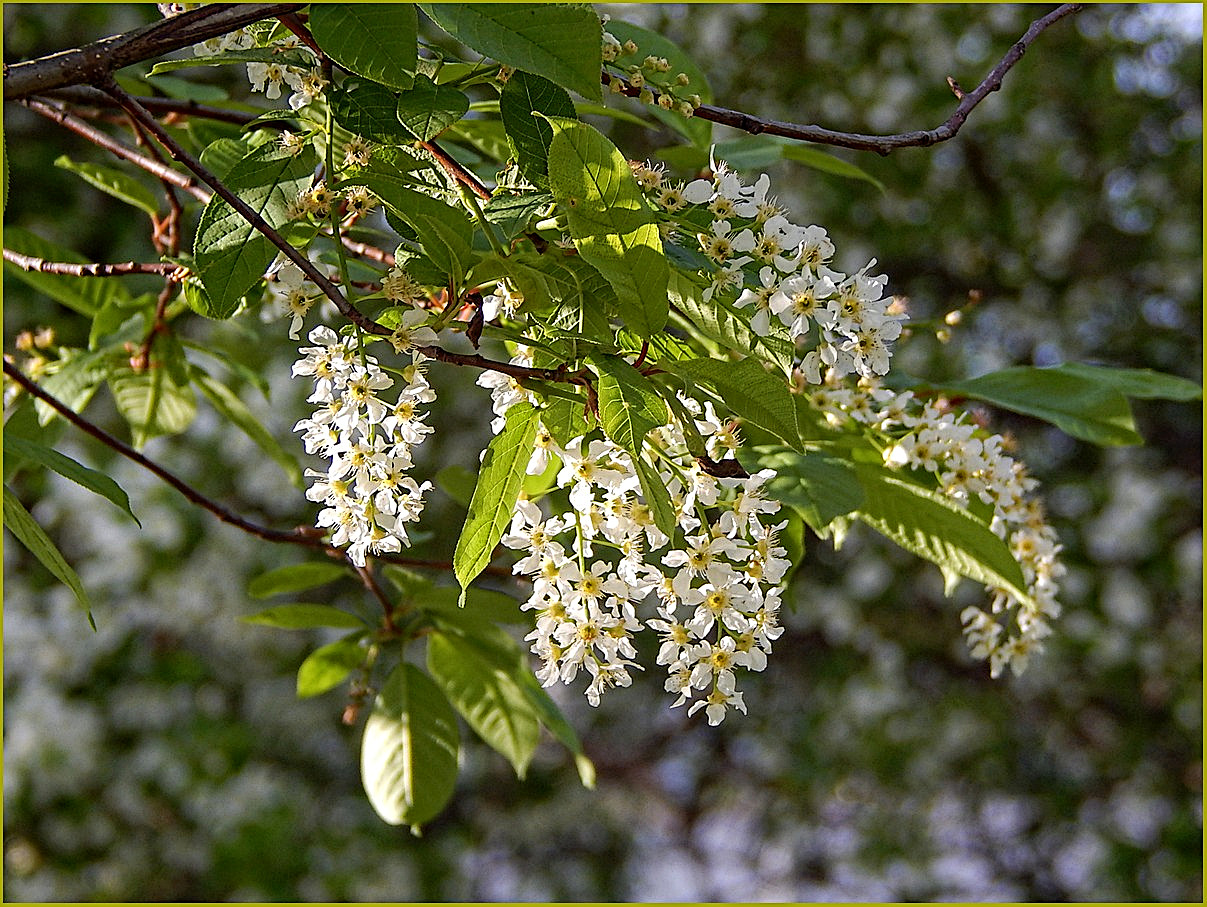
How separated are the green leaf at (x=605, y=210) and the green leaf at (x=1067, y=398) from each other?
1.30 ft

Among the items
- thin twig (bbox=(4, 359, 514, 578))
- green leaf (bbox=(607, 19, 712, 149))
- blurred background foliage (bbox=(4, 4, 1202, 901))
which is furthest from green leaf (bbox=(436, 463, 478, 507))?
blurred background foliage (bbox=(4, 4, 1202, 901))

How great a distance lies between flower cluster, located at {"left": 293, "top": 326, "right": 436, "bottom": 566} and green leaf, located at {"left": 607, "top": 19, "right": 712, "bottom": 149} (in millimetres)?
224

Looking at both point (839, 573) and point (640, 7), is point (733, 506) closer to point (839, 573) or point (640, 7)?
point (839, 573)

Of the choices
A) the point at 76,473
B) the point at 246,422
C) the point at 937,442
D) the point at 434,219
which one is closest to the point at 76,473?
the point at 76,473

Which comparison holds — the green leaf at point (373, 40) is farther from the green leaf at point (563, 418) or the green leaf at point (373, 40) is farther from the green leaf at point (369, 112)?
the green leaf at point (563, 418)

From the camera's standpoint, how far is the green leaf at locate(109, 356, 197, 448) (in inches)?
35.0

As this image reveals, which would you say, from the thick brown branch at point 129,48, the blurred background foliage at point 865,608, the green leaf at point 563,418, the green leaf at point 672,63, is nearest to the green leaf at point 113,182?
the thick brown branch at point 129,48

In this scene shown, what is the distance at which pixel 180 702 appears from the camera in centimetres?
222

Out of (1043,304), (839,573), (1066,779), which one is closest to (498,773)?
(839,573)

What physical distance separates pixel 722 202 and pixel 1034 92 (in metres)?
2.27

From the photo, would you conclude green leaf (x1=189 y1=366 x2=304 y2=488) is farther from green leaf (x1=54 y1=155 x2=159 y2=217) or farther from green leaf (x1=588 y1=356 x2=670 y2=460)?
green leaf (x1=588 y1=356 x2=670 y2=460)

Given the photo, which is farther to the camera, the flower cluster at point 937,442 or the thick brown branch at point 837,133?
the flower cluster at point 937,442

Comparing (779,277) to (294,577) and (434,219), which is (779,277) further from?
(294,577)

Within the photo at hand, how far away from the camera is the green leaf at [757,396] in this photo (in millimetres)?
427
